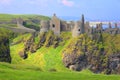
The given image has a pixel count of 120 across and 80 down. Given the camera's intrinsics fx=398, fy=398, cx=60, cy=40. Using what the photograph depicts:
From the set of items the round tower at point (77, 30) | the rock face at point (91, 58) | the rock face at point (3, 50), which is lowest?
the rock face at point (91, 58)

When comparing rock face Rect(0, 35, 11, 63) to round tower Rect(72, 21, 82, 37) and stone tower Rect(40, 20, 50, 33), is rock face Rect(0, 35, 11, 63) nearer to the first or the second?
round tower Rect(72, 21, 82, 37)

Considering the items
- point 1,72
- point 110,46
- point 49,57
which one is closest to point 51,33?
point 49,57

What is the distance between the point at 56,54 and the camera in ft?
402

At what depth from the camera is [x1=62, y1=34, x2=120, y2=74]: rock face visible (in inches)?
4572

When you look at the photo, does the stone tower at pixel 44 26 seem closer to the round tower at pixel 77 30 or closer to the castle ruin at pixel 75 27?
the castle ruin at pixel 75 27

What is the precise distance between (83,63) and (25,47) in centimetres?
2459

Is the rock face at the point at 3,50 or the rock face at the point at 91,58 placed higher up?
the rock face at the point at 3,50

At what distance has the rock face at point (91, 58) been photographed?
116125mm

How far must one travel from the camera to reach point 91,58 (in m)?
117

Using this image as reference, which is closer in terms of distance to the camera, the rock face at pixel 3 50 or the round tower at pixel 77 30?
the rock face at pixel 3 50

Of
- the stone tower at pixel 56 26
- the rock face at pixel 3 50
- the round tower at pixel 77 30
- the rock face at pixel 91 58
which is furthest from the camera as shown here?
the stone tower at pixel 56 26

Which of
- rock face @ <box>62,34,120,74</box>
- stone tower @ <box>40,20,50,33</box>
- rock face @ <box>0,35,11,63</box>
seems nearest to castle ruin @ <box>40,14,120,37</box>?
stone tower @ <box>40,20,50,33</box>

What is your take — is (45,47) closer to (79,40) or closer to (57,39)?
(57,39)

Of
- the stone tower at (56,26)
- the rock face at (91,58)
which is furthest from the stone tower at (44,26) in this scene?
the rock face at (91,58)
